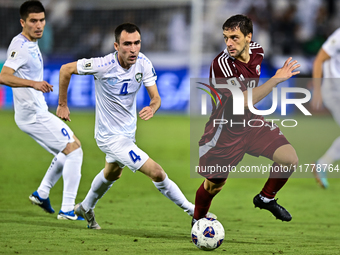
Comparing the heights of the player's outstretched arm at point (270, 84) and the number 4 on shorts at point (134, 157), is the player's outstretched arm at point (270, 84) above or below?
above

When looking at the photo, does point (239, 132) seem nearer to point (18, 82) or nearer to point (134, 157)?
point (134, 157)

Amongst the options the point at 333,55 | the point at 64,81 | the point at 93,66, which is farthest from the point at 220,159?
the point at 333,55

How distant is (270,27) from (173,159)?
36.9 feet

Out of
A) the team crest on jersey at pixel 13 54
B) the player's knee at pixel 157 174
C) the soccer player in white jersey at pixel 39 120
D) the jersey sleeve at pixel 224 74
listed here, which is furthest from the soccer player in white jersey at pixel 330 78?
the team crest on jersey at pixel 13 54

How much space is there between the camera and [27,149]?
12320mm

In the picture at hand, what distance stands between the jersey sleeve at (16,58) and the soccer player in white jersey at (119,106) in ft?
2.81

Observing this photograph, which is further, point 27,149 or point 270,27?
point 270,27

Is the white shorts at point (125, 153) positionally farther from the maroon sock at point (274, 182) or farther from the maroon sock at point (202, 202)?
the maroon sock at point (274, 182)

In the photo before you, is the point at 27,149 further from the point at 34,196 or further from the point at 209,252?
the point at 209,252

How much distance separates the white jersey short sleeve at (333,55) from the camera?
8281mm

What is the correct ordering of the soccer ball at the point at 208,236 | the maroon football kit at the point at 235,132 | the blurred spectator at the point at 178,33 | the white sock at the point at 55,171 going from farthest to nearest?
the blurred spectator at the point at 178,33
the white sock at the point at 55,171
the maroon football kit at the point at 235,132
the soccer ball at the point at 208,236

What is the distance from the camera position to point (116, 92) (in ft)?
18.4

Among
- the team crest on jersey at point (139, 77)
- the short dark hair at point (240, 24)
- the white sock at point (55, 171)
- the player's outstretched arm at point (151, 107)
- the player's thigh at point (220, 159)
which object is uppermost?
the short dark hair at point (240, 24)

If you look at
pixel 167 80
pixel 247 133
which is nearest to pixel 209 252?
pixel 247 133
